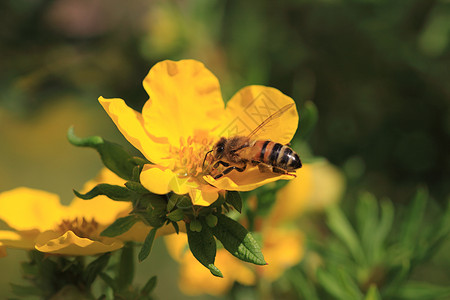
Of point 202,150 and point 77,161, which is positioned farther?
point 77,161

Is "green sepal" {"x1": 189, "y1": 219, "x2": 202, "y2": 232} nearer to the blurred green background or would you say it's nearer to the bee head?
the bee head

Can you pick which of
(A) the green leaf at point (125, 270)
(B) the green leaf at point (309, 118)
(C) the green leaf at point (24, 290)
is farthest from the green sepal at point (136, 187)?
(B) the green leaf at point (309, 118)

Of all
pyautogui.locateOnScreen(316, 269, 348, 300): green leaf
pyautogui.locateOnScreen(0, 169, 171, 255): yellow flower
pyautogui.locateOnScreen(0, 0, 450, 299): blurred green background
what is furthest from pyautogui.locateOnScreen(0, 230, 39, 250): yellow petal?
pyautogui.locateOnScreen(0, 0, 450, 299): blurred green background

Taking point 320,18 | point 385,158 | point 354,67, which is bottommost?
point 385,158

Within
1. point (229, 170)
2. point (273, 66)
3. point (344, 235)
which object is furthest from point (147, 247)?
point (273, 66)

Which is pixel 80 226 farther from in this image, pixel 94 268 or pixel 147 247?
pixel 147 247

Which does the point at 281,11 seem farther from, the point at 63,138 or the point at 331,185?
the point at 63,138

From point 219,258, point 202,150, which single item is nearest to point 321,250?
point 219,258

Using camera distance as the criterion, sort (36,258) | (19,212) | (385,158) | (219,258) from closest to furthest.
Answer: (36,258) → (19,212) → (219,258) → (385,158)
